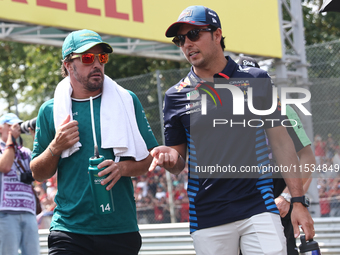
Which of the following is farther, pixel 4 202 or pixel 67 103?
pixel 4 202

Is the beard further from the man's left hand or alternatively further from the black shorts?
the man's left hand

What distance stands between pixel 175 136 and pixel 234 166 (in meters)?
0.53

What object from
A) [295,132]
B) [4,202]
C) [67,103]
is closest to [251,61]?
[295,132]

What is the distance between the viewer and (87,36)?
136 inches

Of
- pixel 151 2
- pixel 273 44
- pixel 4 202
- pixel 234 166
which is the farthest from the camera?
pixel 273 44

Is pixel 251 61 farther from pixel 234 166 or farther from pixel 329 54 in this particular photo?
pixel 329 54

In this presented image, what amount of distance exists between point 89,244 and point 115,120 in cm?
83

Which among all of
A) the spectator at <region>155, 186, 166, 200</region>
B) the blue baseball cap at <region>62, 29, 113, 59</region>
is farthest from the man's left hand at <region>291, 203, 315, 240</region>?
the spectator at <region>155, 186, 166, 200</region>

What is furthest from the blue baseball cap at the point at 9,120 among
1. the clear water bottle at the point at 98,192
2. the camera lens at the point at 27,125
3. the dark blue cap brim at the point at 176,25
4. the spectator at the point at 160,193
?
the spectator at the point at 160,193

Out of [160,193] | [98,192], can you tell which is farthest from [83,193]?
[160,193]

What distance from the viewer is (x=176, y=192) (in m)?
12.2

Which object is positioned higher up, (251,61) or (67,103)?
(251,61)

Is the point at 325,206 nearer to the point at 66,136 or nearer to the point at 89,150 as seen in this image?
the point at 89,150

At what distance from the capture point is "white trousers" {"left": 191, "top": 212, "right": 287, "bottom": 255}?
302cm
